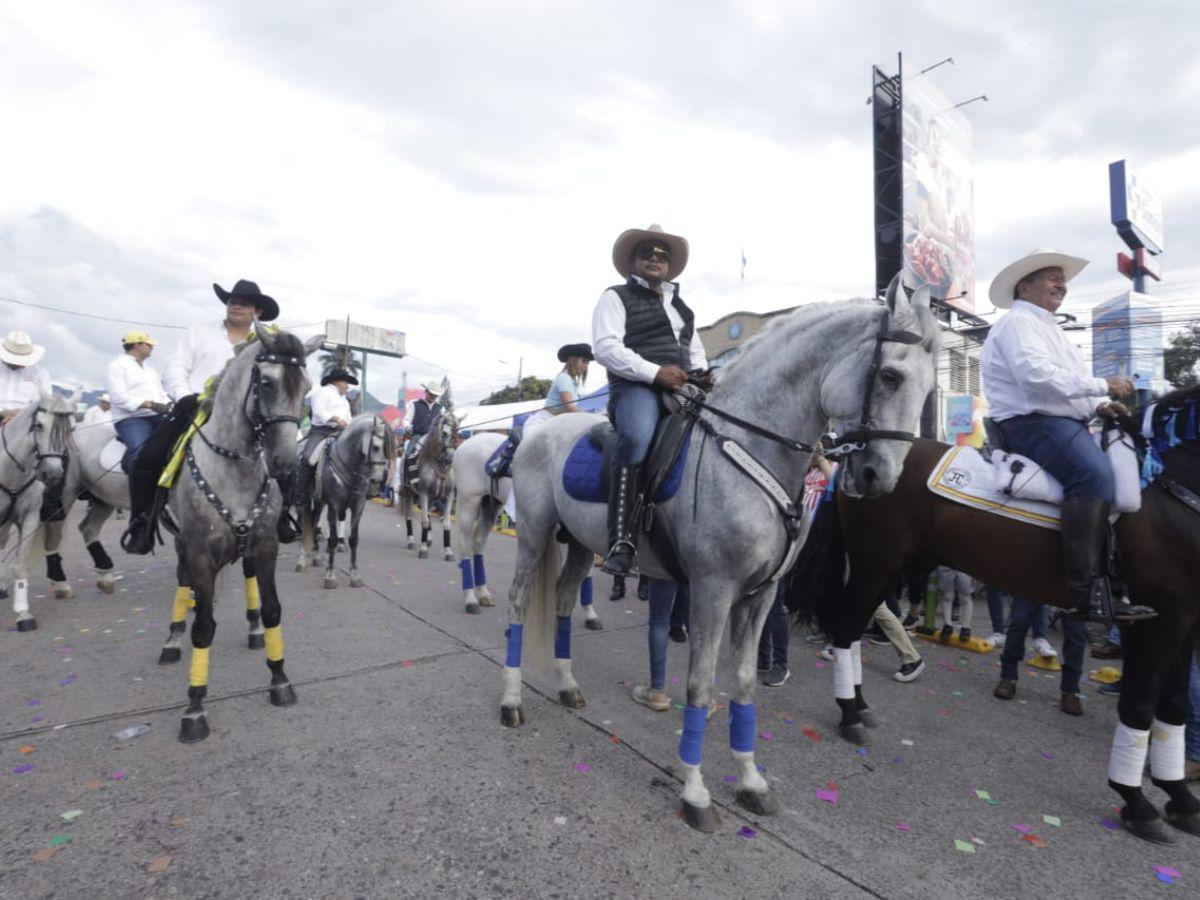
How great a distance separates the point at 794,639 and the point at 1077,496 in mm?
3487

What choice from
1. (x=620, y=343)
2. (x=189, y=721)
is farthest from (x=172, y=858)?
(x=620, y=343)

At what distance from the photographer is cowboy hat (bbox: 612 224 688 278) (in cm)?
358

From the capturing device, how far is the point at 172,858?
243 centimetres

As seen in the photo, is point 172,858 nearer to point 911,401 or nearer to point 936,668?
point 911,401

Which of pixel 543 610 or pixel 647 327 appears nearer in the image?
pixel 647 327

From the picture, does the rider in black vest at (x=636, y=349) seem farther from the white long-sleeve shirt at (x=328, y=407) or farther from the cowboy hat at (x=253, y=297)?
the white long-sleeve shirt at (x=328, y=407)

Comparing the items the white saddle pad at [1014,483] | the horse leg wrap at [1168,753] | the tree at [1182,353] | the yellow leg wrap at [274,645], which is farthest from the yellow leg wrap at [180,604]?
the tree at [1182,353]

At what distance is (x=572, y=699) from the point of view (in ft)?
13.5

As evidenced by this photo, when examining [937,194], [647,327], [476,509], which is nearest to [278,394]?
[647,327]

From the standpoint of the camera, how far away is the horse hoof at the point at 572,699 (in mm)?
4094

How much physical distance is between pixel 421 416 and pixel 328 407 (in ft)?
8.65

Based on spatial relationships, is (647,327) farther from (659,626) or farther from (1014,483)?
(1014,483)

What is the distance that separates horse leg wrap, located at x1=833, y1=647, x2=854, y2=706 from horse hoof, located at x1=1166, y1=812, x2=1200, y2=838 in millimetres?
1536

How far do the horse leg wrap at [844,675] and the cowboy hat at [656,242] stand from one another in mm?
2726
